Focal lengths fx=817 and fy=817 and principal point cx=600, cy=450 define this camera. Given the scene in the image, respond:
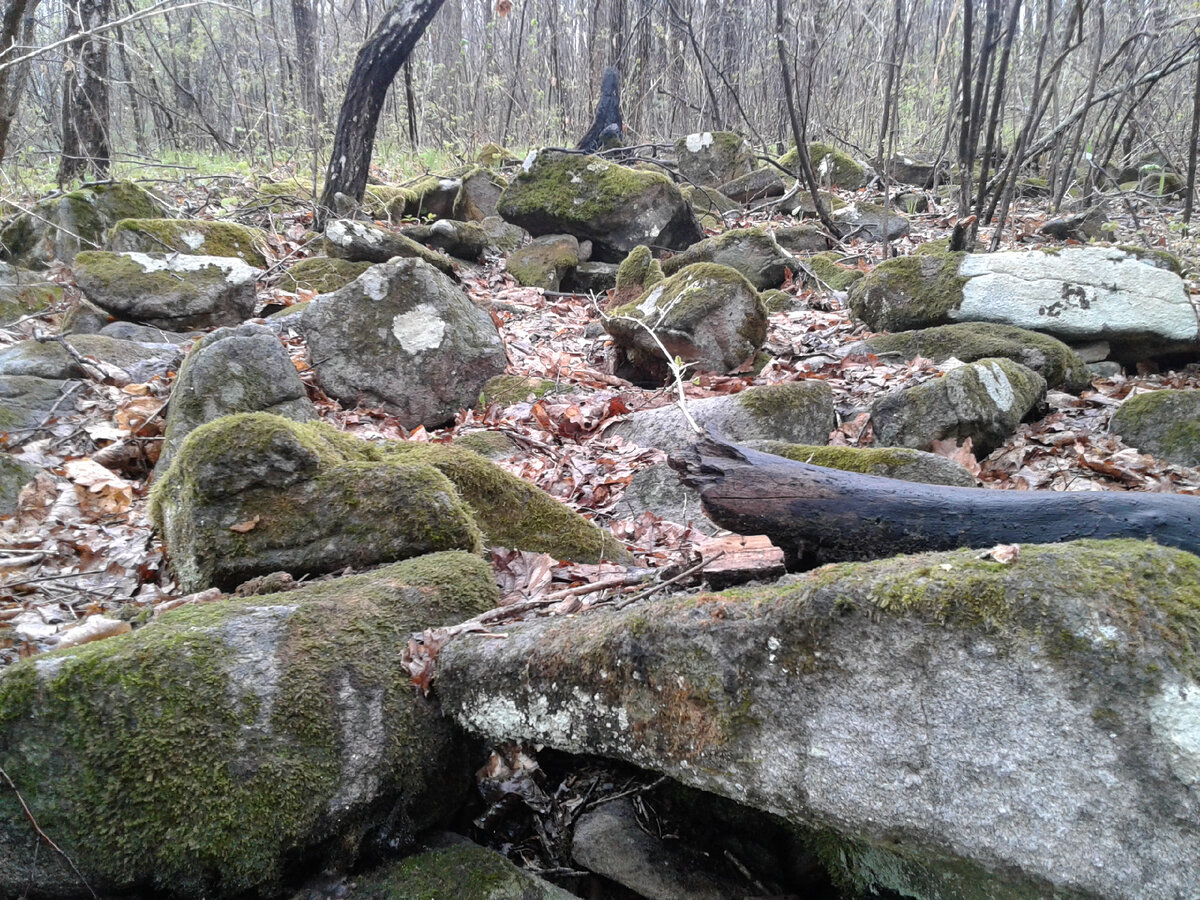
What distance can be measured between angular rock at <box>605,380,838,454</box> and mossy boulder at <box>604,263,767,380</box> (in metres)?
1.49

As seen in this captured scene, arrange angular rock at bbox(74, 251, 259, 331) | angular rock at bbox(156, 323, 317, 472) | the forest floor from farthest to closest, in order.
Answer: angular rock at bbox(74, 251, 259, 331) < angular rock at bbox(156, 323, 317, 472) < the forest floor

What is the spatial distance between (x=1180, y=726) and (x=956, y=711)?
37 cm

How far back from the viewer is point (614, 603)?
2.58 metres

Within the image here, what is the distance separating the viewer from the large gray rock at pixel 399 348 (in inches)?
241

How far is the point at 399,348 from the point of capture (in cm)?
617

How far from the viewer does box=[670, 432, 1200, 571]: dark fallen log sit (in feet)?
7.34

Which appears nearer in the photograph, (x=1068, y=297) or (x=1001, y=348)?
(x=1001, y=348)

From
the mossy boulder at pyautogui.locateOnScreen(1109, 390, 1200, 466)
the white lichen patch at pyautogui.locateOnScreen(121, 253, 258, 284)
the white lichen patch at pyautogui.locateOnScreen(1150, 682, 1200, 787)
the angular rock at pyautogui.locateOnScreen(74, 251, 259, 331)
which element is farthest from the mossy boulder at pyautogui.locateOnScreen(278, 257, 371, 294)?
the white lichen patch at pyautogui.locateOnScreen(1150, 682, 1200, 787)

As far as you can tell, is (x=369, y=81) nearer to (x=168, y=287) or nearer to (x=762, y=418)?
(x=168, y=287)

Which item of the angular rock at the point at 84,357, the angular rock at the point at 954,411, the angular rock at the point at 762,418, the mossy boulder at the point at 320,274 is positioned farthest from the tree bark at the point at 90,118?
the angular rock at the point at 954,411

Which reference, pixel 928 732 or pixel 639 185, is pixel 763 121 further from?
pixel 928 732

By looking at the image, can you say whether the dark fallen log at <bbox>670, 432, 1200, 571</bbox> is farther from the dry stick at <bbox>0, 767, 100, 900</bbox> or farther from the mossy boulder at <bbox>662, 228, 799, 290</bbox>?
the mossy boulder at <bbox>662, 228, 799, 290</bbox>

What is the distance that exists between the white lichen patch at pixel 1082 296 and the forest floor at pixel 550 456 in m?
0.45

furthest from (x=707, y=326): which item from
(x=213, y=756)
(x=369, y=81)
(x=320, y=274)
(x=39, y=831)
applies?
(x=369, y=81)
